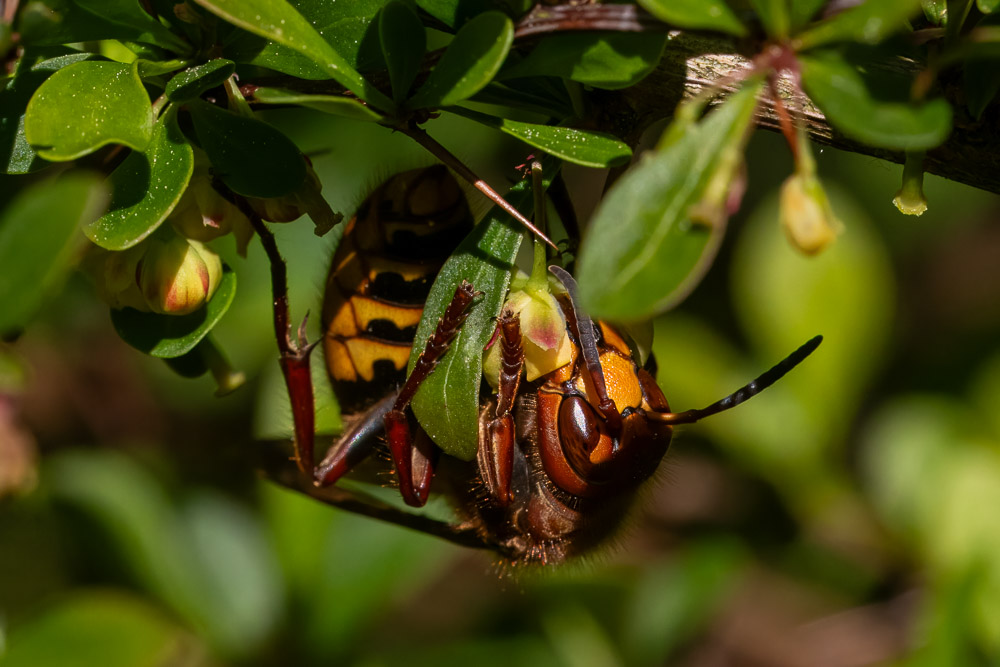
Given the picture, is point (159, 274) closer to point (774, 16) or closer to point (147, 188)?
point (147, 188)

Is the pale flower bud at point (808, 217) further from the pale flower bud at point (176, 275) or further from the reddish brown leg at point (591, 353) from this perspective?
the pale flower bud at point (176, 275)

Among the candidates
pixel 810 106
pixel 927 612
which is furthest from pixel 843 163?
pixel 810 106

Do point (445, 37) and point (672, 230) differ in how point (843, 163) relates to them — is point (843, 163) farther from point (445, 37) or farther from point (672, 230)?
point (672, 230)

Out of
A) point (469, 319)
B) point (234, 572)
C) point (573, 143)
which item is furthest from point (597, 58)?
point (234, 572)

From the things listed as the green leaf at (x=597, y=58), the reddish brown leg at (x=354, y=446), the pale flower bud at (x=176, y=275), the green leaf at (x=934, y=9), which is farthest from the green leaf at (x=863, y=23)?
the reddish brown leg at (x=354, y=446)

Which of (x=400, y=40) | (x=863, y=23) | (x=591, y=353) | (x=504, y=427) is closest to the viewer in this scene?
(x=863, y=23)

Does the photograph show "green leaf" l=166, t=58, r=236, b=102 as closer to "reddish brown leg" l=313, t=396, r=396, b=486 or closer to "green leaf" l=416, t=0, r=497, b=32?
"green leaf" l=416, t=0, r=497, b=32

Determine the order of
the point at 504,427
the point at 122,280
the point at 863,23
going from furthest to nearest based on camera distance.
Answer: the point at 504,427, the point at 122,280, the point at 863,23
